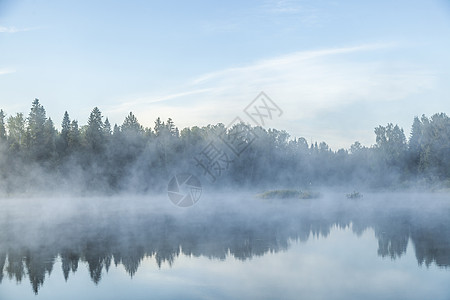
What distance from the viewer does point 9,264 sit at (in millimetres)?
18203

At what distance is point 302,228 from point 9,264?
62.2 ft

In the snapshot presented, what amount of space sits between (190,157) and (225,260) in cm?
7721

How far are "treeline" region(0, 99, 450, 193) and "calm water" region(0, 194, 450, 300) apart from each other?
45.9 metres

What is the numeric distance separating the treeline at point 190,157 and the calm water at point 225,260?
4592cm

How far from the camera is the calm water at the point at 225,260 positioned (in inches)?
569

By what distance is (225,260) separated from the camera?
1923 centimetres

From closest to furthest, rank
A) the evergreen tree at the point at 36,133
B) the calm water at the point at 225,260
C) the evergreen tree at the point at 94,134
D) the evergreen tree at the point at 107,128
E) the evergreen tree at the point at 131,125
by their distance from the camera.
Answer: the calm water at the point at 225,260 < the evergreen tree at the point at 36,133 < the evergreen tree at the point at 94,134 < the evergreen tree at the point at 107,128 < the evergreen tree at the point at 131,125

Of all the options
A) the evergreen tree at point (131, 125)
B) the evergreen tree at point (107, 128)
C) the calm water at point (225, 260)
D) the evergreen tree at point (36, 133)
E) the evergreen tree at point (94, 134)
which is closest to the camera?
the calm water at point (225, 260)

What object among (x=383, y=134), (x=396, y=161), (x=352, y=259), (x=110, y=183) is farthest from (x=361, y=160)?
(x=352, y=259)

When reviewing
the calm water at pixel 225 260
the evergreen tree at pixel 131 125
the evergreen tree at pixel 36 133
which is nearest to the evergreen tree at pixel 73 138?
the evergreen tree at pixel 36 133

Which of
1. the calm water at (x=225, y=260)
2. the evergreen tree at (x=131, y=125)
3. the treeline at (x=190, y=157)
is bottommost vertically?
the calm water at (x=225, y=260)

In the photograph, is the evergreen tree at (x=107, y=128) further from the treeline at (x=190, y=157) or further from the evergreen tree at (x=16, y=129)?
the evergreen tree at (x=16, y=129)

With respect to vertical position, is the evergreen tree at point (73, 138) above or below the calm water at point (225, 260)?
above

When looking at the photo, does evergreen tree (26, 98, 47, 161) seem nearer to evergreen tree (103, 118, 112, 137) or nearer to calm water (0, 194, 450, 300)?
evergreen tree (103, 118, 112, 137)
